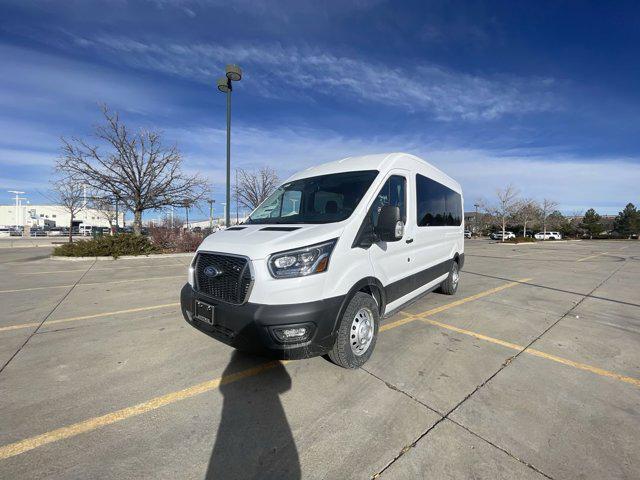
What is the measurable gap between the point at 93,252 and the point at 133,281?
753 cm

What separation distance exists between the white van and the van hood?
1 cm

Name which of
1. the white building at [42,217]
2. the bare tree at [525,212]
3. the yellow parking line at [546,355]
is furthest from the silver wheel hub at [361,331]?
the white building at [42,217]

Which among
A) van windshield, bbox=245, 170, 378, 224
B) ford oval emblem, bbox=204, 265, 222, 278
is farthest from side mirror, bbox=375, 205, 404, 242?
ford oval emblem, bbox=204, 265, 222, 278

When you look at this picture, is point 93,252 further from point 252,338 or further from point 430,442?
point 430,442

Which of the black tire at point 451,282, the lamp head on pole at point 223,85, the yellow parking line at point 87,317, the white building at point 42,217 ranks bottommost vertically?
the yellow parking line at point 87,317

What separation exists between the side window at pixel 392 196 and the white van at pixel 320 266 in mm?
13

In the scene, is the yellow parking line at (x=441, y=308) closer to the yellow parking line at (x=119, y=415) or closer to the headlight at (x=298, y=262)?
the yellow parking line at (x=119, y=415)

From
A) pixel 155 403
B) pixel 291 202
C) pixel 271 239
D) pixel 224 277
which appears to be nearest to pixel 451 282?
pixel 291 202

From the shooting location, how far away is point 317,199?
3.89 metres

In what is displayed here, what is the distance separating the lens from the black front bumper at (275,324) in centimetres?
261

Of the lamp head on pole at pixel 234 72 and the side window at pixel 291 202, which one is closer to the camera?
the side window at pixel 291 202

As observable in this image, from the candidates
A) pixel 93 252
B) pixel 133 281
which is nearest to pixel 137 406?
pixel 133 281

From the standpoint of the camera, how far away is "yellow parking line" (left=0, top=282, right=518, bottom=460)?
215 cm

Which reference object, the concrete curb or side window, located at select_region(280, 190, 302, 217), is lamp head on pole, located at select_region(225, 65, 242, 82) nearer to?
side window, located at select_region(280, 190, 302, 217)
